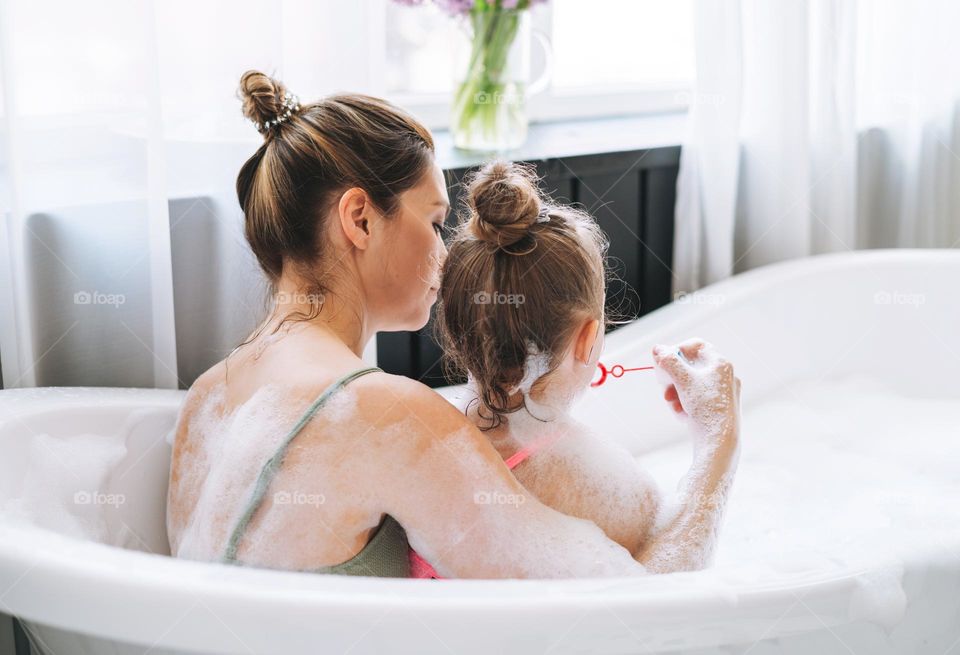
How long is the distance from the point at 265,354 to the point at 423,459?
0.81 ft

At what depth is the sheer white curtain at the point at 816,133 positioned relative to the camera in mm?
2248

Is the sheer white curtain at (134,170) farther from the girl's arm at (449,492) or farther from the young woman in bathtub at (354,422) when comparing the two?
the girl's arm at (449,492)

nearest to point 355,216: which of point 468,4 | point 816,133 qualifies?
point 468,4

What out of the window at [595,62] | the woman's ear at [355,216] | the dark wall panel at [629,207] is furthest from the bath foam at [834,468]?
the window at [595,62]

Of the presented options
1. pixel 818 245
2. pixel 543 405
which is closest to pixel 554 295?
pixel 543 405

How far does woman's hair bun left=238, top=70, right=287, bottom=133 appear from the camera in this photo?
1176mm

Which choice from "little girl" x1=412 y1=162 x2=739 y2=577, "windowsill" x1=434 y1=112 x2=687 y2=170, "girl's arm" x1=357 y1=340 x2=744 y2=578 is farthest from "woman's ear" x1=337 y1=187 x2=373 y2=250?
"windowsill" x1=434 y1=112 x2=687 y2=170

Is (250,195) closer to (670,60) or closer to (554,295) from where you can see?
(554,295)

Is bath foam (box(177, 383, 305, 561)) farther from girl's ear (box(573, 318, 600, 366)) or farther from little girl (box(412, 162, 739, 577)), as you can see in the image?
girl's ear (box(573, 318, 600, 366))

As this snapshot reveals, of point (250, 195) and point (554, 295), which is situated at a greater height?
point (250, 195)

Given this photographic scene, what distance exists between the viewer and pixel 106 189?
1.37m

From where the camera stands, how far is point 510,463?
3.83ft

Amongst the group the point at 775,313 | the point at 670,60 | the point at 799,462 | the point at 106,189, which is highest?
the point at 670,60

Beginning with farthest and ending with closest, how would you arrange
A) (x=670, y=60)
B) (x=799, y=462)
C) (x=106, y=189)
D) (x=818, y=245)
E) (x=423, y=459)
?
(x=670, y=60)
(x=818, y=245)
(x=799, y=462)
(x=106, y=189)
(x=423, y=459)
